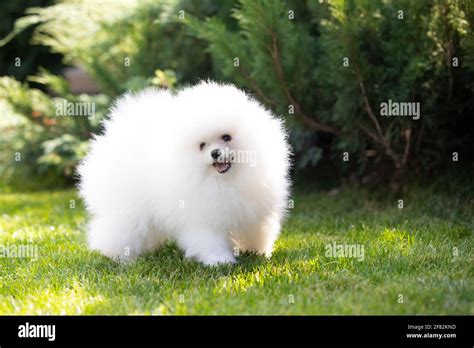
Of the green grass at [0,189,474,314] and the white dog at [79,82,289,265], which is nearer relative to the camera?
the green grass at [0,189,474,314]

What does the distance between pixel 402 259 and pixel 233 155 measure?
4.11ft

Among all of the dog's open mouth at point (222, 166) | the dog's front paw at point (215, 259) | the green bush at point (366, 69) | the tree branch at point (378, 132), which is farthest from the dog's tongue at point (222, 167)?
the tree branch at point (378, 132)

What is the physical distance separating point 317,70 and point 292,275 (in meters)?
2.68

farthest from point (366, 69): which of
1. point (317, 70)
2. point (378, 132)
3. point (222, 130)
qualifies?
point (222, 130)

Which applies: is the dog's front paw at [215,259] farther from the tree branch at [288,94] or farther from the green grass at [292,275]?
the tree branch at [288,94]

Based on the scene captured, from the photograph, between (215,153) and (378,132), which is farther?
(378,132)

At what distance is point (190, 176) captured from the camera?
361cm

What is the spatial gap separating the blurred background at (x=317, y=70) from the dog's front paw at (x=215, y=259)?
7.46 feet

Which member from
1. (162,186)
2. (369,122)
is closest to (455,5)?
(369,122)

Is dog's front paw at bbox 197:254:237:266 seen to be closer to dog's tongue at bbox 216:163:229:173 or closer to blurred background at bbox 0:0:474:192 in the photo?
dog's tongue at bbox 216:163:229:173

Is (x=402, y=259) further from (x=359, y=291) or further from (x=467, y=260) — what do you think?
(x=359, y=291)

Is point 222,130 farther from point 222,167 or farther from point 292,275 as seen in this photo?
point 292,275

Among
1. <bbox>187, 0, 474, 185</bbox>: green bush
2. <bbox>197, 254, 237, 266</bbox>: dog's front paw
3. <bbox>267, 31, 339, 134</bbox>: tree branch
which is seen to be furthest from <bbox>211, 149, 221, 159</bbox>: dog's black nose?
<bbox>267, 31, 339, 134</bbox>: tree branch

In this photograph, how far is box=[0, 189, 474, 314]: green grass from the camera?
297 cm
